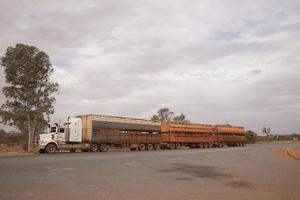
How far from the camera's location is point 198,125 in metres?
56.1

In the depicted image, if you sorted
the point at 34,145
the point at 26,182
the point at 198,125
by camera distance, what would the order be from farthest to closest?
the point at 198,125 < the point at 34,145 < the point at 26,182

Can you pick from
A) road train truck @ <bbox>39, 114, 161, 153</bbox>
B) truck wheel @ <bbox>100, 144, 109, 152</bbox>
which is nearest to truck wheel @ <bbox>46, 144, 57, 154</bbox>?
road train truck @ <bbox>39, 114, 161, 153</bbox>

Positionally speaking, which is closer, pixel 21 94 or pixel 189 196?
pixel 189 196

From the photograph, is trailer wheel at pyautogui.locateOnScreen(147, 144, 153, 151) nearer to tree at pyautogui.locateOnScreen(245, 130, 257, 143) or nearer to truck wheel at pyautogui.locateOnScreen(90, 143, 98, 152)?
truck wheel at pyautogui.locateOnScreen(90, 143, 98, 152)

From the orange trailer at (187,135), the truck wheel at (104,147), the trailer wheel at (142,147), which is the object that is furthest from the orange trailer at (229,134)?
the truck wheel at (104,147)

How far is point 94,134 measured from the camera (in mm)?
36594

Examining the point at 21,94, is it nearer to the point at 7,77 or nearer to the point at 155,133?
the point at 7,77

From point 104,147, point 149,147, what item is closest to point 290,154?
point 149,147

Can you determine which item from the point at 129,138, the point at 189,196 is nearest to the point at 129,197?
the point at 189,196

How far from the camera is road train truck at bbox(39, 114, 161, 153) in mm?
34062

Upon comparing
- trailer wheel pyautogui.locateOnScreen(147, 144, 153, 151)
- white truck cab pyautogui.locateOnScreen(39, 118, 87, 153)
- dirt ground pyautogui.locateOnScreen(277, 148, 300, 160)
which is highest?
white truck cab pyautogui.locateOnScreen(39, 118, 87, 153)

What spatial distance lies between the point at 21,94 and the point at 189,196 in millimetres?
34995

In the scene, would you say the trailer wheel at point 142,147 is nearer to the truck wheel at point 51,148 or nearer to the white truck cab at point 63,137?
the white truck cab at point 63,137

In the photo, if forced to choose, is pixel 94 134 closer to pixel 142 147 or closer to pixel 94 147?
pixel 94 147
